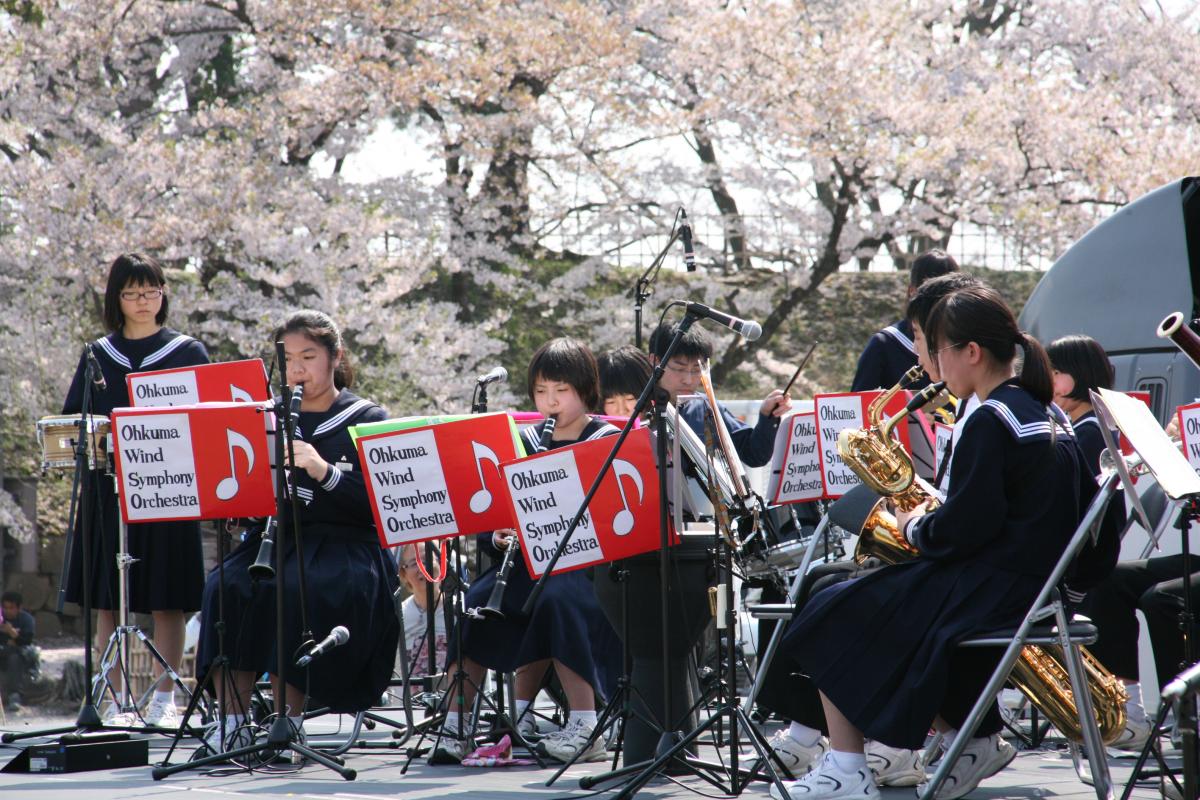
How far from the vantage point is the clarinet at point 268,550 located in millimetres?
4871

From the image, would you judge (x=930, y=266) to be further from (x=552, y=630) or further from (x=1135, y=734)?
(x=552, y=630)

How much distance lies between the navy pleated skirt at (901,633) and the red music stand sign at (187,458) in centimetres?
223

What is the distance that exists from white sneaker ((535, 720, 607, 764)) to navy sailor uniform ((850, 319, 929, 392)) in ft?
6.42

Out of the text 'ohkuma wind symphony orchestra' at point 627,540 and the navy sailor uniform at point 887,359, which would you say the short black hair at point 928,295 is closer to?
the text 'ohkuma wind symphony orchestra' at point 627,540

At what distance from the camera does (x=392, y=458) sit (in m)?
4.98

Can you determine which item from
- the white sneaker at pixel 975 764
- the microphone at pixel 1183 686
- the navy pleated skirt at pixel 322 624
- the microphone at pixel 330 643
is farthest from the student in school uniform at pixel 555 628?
the microphone at pixel 1183 686

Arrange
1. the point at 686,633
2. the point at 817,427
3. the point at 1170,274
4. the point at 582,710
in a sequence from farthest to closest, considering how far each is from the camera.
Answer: the point at 1170,274
the point at 817,427
the point at 582,710
the point at 686,633

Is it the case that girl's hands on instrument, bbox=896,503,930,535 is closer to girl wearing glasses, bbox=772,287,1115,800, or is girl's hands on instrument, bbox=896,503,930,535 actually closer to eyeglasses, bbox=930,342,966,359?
girl wearing glasses, bbox=772,287,1115,800

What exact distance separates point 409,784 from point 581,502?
1.15m

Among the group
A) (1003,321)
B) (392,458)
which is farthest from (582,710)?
(1003,321)

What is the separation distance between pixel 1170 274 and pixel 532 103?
28.4 feet

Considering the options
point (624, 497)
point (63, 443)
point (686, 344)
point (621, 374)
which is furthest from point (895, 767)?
point (63, 443)

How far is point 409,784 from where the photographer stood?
4684 millimetres

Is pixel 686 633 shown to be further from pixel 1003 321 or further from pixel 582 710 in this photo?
pixel 1003 321
